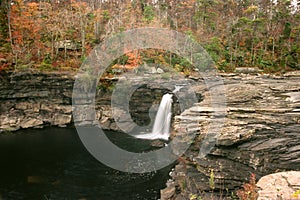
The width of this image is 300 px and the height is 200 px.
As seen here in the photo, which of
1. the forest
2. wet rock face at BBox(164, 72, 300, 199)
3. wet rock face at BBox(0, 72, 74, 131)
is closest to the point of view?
wet rock face at BBox(164, 72, 300, 199)

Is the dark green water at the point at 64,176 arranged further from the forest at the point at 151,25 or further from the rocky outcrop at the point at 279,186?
the forest at the point at 151,25

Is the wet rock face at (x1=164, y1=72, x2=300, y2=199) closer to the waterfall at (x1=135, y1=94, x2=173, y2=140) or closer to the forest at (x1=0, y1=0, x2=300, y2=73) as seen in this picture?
the waterfall at (x1=135, y1=94, x2=173, y2=140)

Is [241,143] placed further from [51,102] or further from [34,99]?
[34,99]

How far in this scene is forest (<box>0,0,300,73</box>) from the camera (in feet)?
85.2

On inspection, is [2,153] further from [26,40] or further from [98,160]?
[26,40]

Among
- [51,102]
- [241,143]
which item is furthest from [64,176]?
[51,102]

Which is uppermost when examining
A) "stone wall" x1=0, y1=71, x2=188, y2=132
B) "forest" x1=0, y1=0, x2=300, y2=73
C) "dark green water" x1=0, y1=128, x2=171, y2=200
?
"forest" x1=0, y1=0, x2=300, y2=73

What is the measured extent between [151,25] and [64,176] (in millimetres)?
24756

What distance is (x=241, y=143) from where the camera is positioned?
32.5ft

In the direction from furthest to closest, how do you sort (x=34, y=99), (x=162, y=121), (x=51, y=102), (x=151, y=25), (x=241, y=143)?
(x=151, y=25) → (x=51, y=102) → (x=34, y=99) → (x=162, y=121) → (x=241, y=143)

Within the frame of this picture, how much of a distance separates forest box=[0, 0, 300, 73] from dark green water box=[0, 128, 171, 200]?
8.74 metres

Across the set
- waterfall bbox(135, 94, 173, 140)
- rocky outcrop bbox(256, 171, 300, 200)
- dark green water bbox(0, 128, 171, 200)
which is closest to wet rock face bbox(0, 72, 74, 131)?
dark green water bbox(0, 128, 171, 200)

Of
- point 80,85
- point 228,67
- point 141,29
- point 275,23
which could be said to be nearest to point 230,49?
point 228,67

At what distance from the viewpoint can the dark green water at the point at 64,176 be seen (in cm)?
1269
